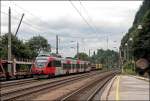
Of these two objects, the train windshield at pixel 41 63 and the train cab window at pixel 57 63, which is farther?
the train cab window at pixel 57 63

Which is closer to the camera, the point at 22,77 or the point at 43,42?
the point at 22,77

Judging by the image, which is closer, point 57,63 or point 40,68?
point 40,68

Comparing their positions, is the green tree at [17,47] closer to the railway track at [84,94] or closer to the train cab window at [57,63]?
the train cab window at [57,63]

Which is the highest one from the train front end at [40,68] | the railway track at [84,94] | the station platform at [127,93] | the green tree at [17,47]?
the green tree at [17,47]

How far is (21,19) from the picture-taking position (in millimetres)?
65688

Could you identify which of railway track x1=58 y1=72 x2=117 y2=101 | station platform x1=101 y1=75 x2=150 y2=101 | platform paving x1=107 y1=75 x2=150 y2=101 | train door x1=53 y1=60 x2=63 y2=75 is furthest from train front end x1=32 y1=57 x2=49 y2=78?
platform paving x1=107 y1=75 x2=150 y2=101

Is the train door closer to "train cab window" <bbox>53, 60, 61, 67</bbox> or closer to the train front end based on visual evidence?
"train cab window" <bbox>53, 60, 61, 67</bbox>

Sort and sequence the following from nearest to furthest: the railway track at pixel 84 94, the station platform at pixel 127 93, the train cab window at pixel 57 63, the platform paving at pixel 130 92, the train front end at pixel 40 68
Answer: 1. the platform paving at pixel 130 92
2. the station platform at pixel 127 93
3. the railway track at pixel 84 94
4. the train front end at pixel 40 68
5. the train cab window at pixel 57 63

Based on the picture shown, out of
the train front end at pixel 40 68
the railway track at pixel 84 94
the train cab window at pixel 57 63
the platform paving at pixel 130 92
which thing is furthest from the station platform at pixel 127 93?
the train cab window at pixel 57 63

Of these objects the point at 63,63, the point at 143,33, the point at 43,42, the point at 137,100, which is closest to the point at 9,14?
the point at 63,63

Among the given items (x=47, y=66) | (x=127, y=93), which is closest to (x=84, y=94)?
(x=127, y=93)

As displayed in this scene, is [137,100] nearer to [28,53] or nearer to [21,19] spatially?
[21,19]

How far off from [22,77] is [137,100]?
42.1 meters

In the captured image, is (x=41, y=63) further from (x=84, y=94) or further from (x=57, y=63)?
(x=84, y=94)
